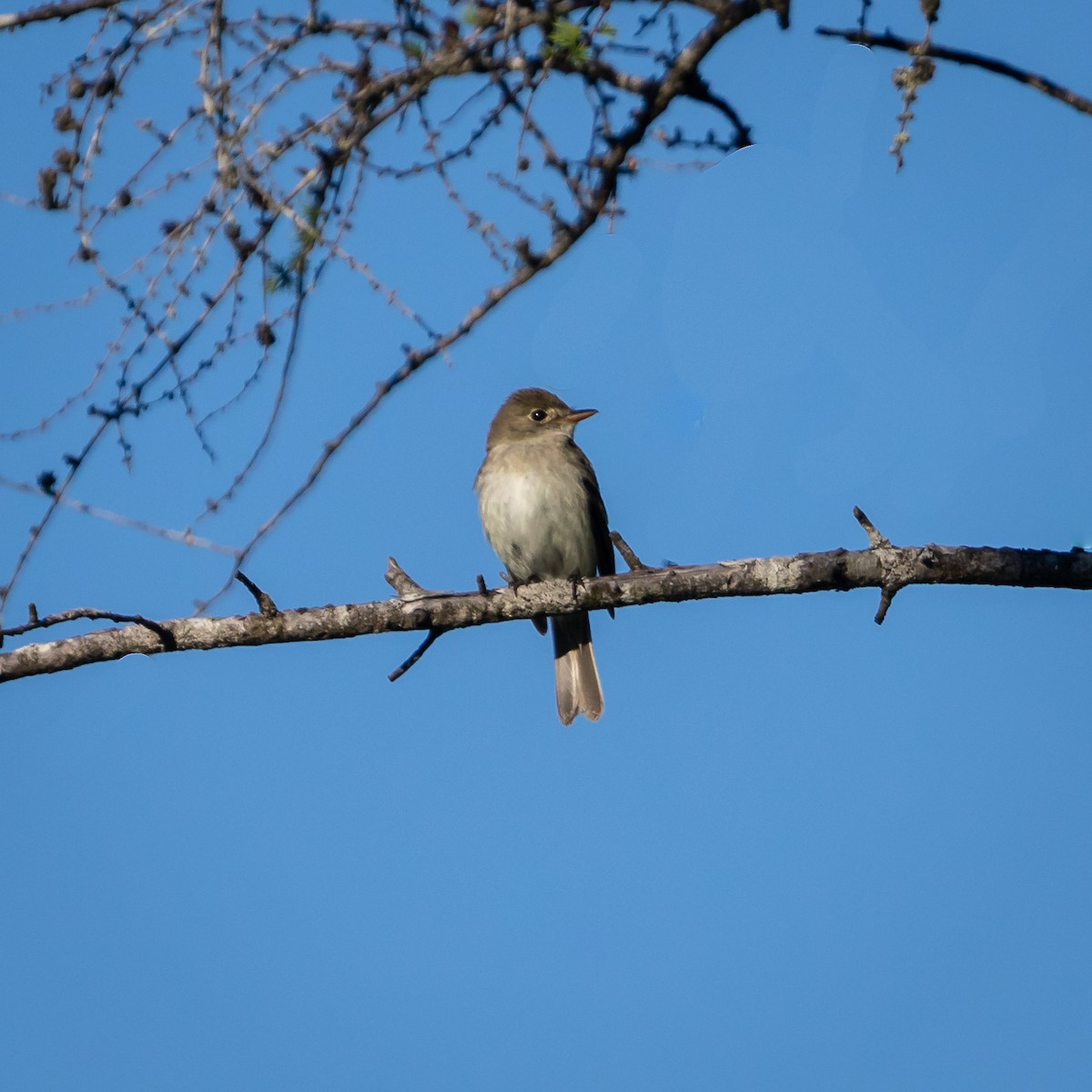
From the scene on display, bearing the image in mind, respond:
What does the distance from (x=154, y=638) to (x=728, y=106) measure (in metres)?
2.94

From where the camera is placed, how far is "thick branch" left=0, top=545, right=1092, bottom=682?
5.52m

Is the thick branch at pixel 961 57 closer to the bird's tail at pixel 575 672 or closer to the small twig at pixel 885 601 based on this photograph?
the small twig at pixel 885 601

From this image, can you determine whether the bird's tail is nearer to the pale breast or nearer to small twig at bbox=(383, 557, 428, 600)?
the pale breast

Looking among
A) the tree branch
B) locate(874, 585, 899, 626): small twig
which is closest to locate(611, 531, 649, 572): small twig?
the tree branch

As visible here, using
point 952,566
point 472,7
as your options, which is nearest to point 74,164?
point 472,7

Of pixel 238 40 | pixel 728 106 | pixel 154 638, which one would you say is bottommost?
pixel 154 638

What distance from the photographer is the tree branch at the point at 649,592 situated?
5.52 metres

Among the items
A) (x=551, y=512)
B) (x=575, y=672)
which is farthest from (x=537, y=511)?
(x=575, y=672)

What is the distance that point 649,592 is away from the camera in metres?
5.80

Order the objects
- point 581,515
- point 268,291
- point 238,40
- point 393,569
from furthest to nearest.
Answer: point 581,515 → point 393,569 → point 238,40 → point 268,291

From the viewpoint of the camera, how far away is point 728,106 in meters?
4.46

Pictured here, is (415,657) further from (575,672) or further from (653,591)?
(575,672)

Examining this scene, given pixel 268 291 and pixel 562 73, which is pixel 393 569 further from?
pixel 562 73

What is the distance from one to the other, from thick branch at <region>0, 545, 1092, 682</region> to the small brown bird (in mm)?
2107
